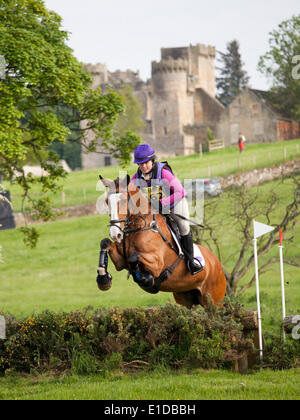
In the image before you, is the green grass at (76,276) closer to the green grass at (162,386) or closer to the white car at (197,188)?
the white car at (197,188)

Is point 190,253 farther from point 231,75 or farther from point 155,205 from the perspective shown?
point 231,75

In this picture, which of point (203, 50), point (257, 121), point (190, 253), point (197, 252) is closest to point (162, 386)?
point (190, 253)

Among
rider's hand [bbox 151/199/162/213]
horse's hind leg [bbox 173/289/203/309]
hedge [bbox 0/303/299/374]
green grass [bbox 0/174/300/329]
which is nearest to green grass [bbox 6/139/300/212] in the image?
green grass [bbox 0/174/300/329]

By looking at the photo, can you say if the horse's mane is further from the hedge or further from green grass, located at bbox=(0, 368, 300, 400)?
the hedge

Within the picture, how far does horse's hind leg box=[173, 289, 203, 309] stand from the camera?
10.3m

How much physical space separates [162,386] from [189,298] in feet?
6.39

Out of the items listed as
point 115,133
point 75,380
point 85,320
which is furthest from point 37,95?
point 75,380

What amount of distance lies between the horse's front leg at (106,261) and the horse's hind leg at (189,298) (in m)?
2.40

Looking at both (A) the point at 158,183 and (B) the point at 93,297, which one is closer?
(A) the point at 158,183

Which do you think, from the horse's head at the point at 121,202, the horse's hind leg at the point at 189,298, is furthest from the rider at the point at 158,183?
the horse's hind leg at the point at 189,298

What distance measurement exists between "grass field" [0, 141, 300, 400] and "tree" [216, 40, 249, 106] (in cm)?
4792

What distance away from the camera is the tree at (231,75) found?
10206 centimetres

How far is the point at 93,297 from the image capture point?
2450 cm

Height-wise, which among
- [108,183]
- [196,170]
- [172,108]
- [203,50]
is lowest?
[196,170]
